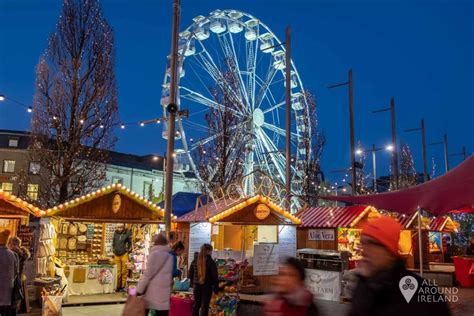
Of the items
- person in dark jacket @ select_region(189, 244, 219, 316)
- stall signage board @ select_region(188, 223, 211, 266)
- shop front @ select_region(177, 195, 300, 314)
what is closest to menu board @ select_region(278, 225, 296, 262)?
shop front @ select_region(177, 195, 300, 314)

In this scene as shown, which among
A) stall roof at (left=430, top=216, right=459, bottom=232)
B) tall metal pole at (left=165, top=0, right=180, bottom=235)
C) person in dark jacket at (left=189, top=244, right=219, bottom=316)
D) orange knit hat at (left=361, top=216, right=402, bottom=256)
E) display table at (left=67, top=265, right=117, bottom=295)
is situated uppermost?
tall metal pole at (left=165, top=0, right=180, bottom=235)

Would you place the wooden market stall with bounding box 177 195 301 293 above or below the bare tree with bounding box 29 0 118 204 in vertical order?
below

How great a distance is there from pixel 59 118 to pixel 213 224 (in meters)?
8.11

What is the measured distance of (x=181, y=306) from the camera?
8547 mm

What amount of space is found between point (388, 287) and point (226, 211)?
11.8 m

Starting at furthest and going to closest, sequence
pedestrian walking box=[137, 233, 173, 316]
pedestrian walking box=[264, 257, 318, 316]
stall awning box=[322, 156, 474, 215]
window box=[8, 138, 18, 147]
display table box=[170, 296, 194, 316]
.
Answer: window box=[8, 138, 18, 147] → display table box=[170, 296, 194, 316] → stall awning box=[322, 156, 474, 215] → pedestrian walking box=[137, 233, 173, 316] → pedestrian walking box=[264, 257, 318, 316]

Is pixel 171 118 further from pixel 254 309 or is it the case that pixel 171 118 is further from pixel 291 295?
pixel 291 295

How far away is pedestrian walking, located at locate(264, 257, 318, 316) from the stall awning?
4.60 metres

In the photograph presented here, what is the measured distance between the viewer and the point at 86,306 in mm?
11766

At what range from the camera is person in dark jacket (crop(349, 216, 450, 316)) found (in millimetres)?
2209

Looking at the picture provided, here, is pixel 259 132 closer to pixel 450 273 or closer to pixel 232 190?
pixel 232 190

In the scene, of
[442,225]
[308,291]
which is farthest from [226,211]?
[442,225]

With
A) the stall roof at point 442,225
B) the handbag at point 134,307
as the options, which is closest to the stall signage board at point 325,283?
the handbag at point 134,307

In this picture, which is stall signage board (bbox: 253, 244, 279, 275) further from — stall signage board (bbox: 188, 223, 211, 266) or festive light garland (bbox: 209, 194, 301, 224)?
stall signage board (bbox: 188, 223, 211, 266)
